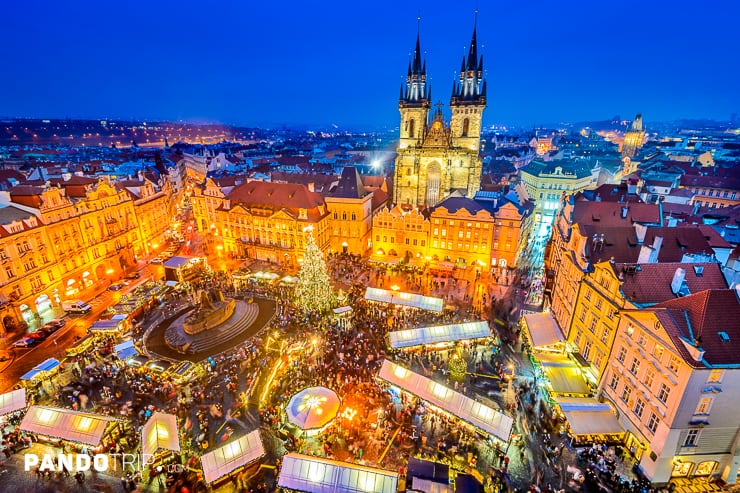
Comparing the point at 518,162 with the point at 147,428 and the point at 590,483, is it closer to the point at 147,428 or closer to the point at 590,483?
the point at 590,483

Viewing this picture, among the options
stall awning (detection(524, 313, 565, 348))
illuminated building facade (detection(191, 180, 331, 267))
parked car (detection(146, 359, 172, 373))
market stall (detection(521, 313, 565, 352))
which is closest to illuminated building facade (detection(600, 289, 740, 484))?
market stall (detection(521, 313, 565, 352))

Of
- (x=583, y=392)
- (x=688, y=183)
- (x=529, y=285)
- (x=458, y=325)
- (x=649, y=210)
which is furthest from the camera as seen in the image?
(x=688, y=183)

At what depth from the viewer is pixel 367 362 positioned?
1337 inches

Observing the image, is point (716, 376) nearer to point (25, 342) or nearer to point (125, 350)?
point (125, 350)

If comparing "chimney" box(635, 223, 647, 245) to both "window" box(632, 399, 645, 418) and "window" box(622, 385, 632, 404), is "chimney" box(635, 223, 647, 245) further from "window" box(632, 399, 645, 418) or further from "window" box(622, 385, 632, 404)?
"window" box(632, 399, 645, 418)

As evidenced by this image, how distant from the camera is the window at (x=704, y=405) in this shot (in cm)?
2192

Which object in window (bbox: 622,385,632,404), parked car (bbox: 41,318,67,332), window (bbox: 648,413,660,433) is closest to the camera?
window (bbox: 648,413,660,433)

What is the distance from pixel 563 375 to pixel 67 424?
38.2 m

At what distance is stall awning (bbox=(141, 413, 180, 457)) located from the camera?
23.3 m

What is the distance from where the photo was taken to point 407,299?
4278 centimetres

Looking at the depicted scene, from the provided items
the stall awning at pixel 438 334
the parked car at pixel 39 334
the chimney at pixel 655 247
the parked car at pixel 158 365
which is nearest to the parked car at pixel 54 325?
the parked car at pixel 39 334

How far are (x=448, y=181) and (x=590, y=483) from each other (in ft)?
190

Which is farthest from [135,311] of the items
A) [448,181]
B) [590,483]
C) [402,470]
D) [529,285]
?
[448,181]

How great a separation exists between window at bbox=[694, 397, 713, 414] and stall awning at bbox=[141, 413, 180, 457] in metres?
33.4
